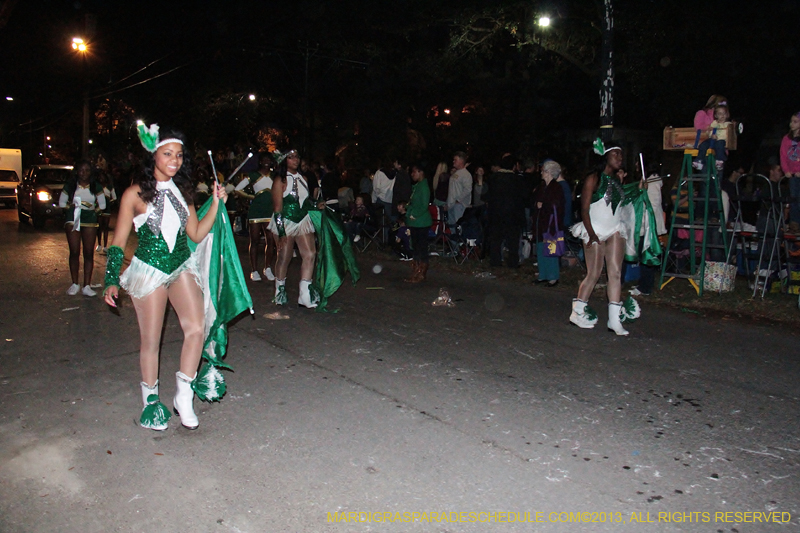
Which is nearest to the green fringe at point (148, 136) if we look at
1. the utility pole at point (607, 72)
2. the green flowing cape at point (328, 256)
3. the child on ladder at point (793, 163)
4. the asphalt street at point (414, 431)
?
A: the asphalt street at point (414, 431)

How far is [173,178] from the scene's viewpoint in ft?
15.2

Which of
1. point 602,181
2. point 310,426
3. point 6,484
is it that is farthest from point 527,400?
point 6,484

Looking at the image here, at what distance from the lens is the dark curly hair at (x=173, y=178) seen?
443 cm

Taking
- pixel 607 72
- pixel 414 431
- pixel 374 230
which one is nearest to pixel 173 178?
pixel 414 431

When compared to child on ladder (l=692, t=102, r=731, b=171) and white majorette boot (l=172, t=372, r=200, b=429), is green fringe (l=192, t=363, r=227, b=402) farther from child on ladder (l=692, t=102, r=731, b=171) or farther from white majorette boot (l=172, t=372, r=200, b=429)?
child on ladder (l=692, t=102, r=731, b=171)

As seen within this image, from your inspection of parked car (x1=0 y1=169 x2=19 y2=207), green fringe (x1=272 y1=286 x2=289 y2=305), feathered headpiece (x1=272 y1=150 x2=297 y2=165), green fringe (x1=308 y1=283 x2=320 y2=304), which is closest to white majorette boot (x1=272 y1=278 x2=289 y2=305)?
green fringe (x1=272 y1=286 x2=289 y2=305)

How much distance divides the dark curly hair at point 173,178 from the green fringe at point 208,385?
44.8 inches

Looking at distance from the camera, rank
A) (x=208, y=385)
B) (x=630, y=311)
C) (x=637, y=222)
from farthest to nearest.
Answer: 1. (x=637, y=222)
2. (x=630, y=311)
3. (x=208, y=385)

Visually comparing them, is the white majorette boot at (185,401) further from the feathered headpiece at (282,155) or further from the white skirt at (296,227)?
the feathered headpiece at (282,155)

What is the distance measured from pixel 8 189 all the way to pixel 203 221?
29362 mm

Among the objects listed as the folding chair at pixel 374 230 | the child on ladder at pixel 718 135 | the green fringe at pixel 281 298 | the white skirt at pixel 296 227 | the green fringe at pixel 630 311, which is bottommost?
the green fringe at pixel 281 298

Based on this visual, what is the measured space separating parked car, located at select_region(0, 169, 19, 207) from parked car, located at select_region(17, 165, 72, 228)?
7.49 m

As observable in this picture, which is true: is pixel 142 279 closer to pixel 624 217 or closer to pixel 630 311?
pixel 624 217

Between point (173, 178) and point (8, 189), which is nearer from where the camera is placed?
point (173, 178)
